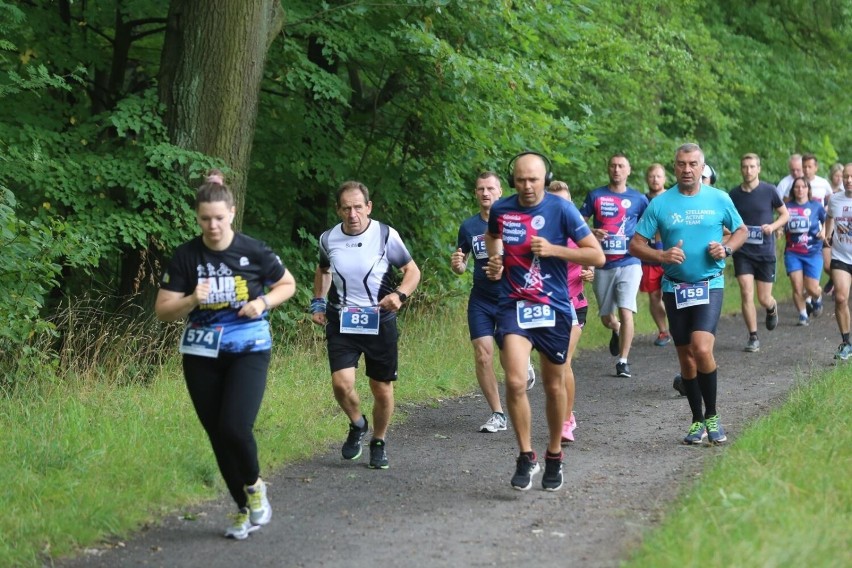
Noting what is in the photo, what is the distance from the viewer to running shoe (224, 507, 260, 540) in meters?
6.61

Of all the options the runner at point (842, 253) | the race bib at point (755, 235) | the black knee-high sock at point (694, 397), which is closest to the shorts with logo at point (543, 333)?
the black knee-high sock at point (694, 397)

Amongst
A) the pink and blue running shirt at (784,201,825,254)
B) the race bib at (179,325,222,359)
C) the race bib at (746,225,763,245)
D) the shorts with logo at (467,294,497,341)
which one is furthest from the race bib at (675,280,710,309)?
the pink and blue running shirt at (784,201,825,254)

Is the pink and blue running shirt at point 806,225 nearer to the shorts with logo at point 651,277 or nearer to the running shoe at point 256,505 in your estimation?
the shorts with logo at point 651,277

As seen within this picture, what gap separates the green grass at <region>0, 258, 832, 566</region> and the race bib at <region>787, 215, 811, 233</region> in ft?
19.2

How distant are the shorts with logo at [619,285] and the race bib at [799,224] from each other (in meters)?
3.84

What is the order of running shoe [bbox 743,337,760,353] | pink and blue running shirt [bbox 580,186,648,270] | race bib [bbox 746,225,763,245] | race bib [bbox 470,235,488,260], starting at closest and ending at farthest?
race bib [bbox 470,235,488,260] < pink and blue running shirt [bbox 580,186,648,270] < race bib [bbox 746,225,763,245] < running shoe [bbox 743,337,760,353]

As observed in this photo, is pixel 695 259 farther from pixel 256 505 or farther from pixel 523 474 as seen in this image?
pixel 256 505

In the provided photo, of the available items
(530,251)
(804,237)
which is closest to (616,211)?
(804,237)

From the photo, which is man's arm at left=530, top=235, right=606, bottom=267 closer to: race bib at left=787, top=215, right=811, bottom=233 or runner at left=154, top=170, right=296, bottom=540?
runner at left=154, top=170, right=296, bottom=540

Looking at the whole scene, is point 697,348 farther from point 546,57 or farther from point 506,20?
point 546,57

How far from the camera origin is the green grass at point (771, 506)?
17.5ft

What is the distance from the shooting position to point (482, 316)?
985 centimetres

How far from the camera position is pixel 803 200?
16.2 meters

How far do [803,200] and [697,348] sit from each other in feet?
25.6
